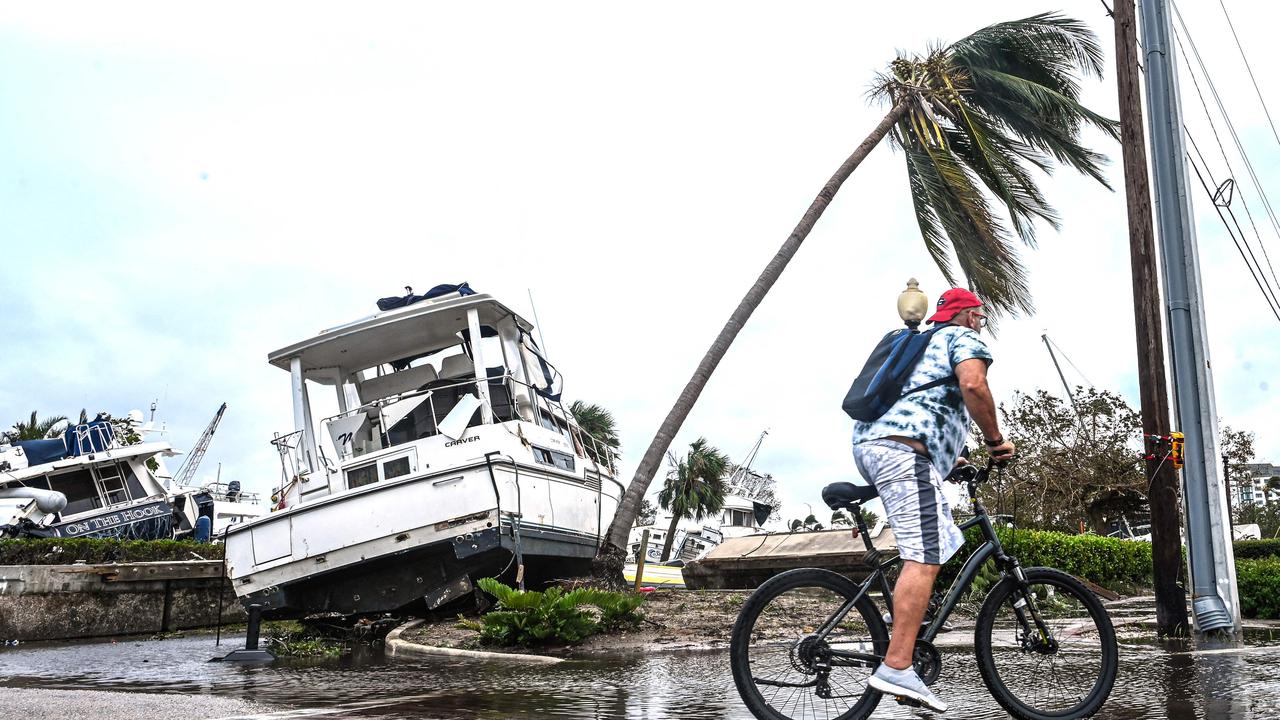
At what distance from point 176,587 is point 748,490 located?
1928 inches

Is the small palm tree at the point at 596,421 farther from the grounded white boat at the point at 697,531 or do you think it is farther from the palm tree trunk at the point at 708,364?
the palm tree trunk at the point at 708,364

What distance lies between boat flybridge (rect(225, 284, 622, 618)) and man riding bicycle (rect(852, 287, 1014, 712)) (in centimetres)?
699

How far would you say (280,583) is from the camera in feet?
36.4

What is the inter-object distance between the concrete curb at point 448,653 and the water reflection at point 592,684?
0.76 feet

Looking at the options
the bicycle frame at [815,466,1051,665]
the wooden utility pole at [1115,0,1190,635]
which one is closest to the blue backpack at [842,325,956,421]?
the bicycle frame at [815,466,1051,665]

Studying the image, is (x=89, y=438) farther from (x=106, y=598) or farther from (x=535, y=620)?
(x=535, y=620)

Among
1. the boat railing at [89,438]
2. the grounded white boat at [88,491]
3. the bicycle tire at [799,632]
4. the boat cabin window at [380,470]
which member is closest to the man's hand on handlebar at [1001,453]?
the bicycle tire at [799,632]

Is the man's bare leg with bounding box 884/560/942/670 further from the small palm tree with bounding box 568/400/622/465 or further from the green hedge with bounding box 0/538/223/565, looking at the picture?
the small palm tree with bounding box 568/400/622/465

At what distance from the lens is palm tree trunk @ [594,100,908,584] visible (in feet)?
42.3

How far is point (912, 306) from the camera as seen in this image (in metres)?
4.11

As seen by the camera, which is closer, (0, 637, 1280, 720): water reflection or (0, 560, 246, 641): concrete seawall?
(0, 637, 1280, 720): water reflection

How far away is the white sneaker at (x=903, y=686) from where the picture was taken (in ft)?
11.5

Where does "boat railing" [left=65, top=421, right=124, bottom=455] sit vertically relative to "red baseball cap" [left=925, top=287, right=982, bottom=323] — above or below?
above

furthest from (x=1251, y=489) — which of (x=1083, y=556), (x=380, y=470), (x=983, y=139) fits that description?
(x=380, y=470)
